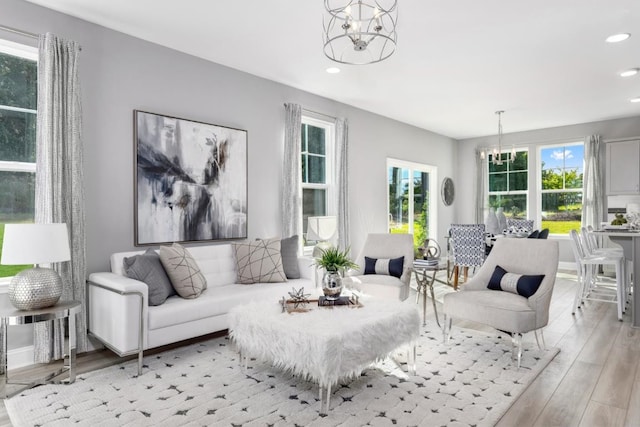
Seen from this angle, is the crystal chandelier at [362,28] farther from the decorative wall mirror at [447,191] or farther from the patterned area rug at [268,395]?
the decorative wall mirror at [447,191]

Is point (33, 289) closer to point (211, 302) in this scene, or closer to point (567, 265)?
point (211, 302)

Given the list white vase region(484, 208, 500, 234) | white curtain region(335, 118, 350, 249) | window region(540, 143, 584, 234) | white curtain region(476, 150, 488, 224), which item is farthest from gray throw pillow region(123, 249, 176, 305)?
window region(540, 143, 584, 234)

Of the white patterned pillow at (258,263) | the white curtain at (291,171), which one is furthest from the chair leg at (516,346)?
the white curtain at (291,171)

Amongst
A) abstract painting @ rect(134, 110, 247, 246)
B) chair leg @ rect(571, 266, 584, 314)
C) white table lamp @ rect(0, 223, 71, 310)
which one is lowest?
chair leg @ rect(571, 266, 584, 314)

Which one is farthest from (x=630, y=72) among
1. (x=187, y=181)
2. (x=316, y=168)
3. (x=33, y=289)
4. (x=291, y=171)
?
(x=33, y=289)

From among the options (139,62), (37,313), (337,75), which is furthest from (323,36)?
(37,313)

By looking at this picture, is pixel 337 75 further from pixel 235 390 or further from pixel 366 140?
pixel 235 390

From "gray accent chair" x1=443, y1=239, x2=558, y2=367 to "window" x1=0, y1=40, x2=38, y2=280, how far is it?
11.7ft

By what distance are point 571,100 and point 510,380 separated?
16.3ft

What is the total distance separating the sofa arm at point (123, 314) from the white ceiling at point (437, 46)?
220cm

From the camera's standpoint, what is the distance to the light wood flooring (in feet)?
7.55

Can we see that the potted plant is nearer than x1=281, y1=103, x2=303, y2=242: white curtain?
Yes

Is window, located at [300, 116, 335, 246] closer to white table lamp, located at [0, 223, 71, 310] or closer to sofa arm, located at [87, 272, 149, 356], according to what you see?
sofa arm, located at [87, 272, 149, 356]

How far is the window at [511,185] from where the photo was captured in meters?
8.53
